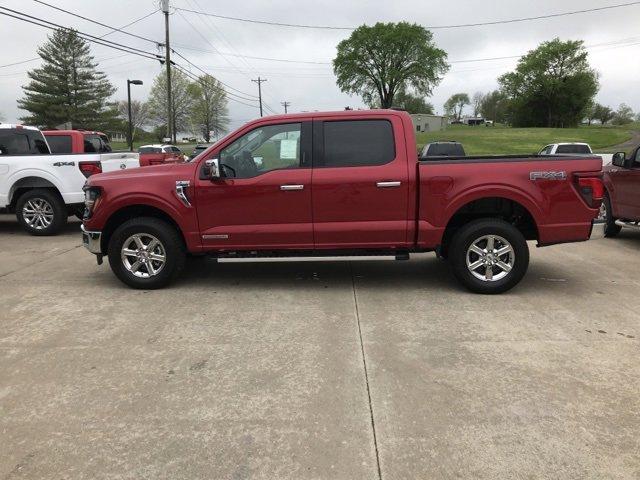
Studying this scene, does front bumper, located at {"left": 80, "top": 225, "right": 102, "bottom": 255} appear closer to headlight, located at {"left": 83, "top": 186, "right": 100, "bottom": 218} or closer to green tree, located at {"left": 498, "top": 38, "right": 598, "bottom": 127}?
headlight, located at {"left": 83, "top": 186, "right": 100, "bottom": 218}

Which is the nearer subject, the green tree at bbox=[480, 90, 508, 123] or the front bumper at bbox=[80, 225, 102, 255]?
the front bumper at bbox=[80, 225, 102, 255]

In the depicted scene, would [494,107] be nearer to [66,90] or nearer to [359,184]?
[66,90]

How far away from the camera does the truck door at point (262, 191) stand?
18.4 ft

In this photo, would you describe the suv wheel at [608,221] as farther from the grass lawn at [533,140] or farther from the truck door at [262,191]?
the grass lawn at [533,140]

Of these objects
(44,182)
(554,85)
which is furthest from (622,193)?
(554,85)

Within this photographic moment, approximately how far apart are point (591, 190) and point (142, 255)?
4937mm

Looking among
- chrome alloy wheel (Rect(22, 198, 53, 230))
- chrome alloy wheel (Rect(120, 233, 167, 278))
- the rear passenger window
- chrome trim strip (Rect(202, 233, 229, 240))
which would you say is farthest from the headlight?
chrome alloy wheel (Rect(22, 198, 53, 230))

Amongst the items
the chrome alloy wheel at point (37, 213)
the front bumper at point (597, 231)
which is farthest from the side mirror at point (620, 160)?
the chrome alloy wheel at point (37, 213)

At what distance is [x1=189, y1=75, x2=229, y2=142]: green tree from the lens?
266 ft

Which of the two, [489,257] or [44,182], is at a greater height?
[44,182]

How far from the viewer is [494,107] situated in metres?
127

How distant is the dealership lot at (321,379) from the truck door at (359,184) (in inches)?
26.1

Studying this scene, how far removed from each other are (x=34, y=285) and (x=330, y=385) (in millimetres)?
4445

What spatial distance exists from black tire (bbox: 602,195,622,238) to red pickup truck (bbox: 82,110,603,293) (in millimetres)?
4103
